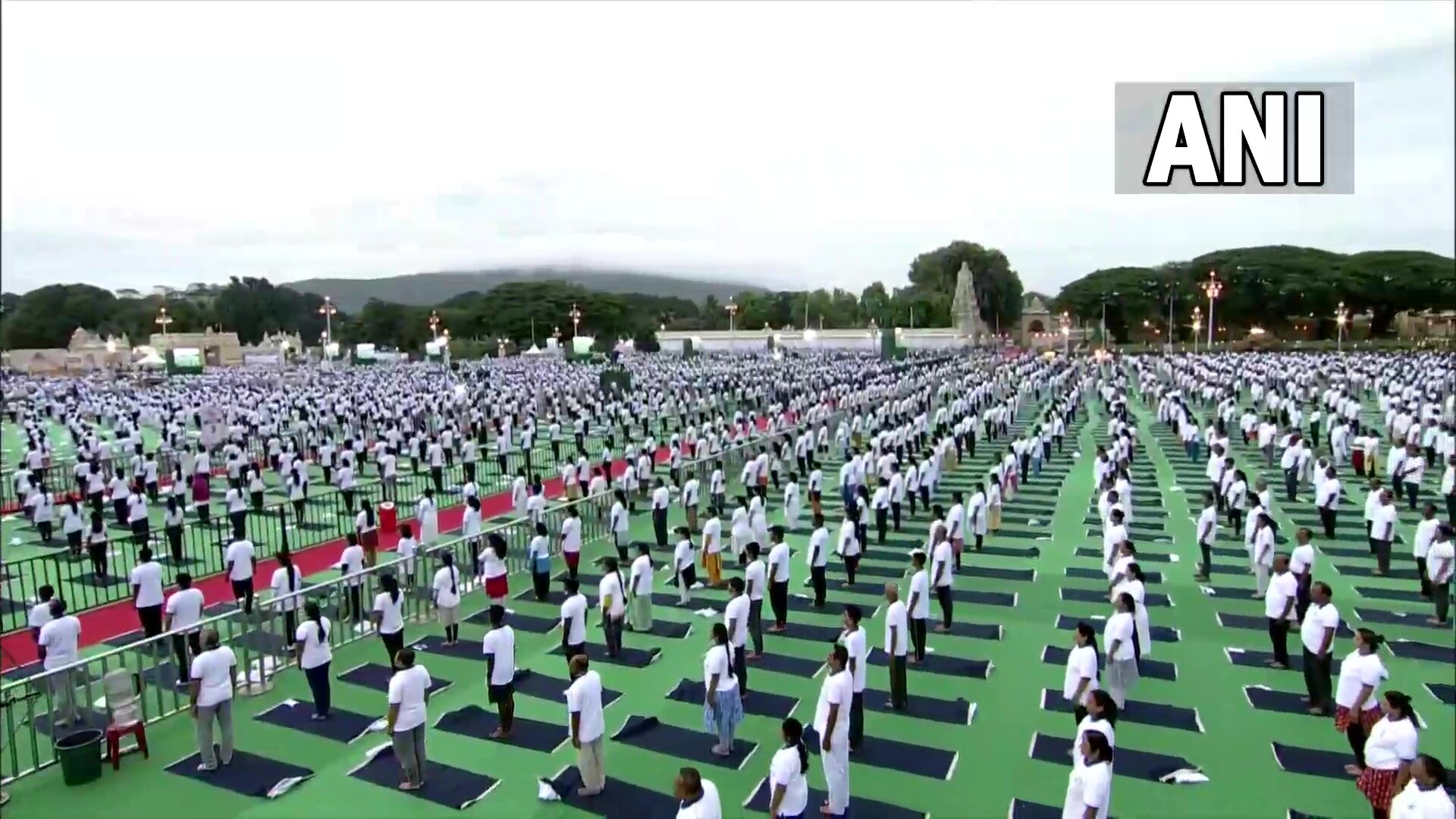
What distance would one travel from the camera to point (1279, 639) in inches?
364

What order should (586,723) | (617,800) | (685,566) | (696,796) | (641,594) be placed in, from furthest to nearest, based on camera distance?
(685,566), (641,594), (617,800), (586,723), (696,796)

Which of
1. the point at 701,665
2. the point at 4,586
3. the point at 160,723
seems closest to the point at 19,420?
the point at 4,586

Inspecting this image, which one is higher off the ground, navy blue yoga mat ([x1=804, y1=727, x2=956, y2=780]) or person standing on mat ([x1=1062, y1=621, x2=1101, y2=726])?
person standing on mat ([x1=1062, y1=621, x2=1101, y2=726])

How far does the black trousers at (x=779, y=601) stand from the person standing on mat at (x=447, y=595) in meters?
3.67

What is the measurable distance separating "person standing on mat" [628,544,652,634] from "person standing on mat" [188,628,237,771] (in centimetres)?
436

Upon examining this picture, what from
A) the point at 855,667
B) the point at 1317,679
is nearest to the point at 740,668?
the point at 855,667

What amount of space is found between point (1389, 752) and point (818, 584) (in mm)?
6549

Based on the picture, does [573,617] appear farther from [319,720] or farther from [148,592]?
[148,592]

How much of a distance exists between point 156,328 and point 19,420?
70244mm

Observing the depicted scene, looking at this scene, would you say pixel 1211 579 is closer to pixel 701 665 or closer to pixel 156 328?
pixel 701 665

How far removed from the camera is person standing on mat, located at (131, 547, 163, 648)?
10.0m

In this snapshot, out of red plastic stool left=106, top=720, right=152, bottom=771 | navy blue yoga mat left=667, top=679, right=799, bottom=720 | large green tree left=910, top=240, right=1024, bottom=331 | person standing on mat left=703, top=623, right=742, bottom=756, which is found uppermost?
large green tree left=910, top=240, right=1024, bottom=331

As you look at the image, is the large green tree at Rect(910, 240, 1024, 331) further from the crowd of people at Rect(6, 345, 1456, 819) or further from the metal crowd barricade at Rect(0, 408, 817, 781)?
the metal crowd barricade at Rect(0, 408, 817, 781)

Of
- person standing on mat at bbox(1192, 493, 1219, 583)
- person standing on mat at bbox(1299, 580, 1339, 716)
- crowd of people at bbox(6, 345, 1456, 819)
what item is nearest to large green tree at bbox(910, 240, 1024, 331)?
crowd of people at bbox(6, 345, 1456, 819)
